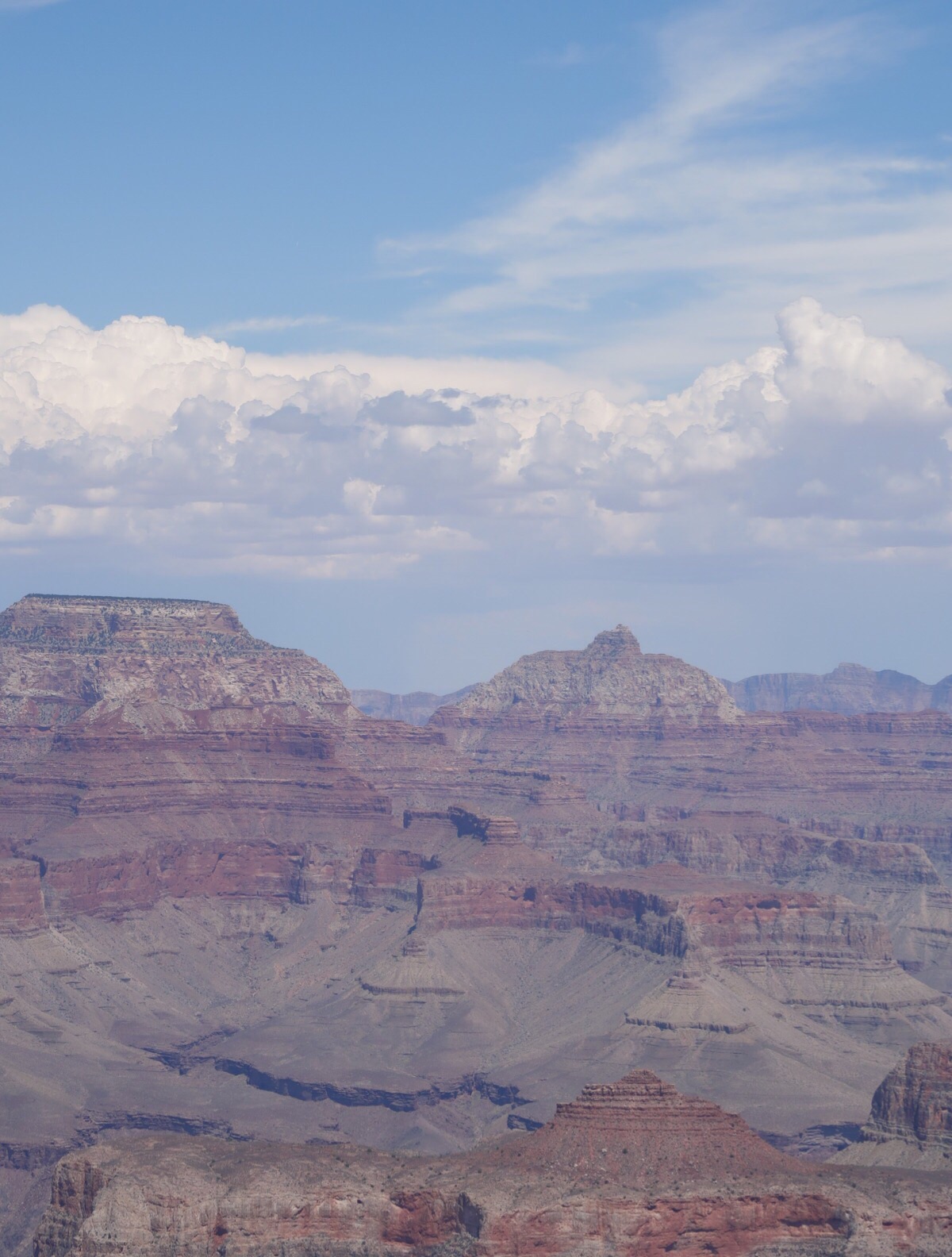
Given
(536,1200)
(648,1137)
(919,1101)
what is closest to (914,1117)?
(919,1101)

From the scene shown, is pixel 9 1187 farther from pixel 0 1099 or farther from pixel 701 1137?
pixel 701 1137

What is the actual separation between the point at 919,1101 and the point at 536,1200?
47.5m

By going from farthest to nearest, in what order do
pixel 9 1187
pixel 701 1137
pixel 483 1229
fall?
pixel 9 1187 → pixel 701 1137 → pixel 483 1229

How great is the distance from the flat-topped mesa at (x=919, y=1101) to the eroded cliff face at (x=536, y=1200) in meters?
32.8

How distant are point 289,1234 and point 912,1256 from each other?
2424 cm

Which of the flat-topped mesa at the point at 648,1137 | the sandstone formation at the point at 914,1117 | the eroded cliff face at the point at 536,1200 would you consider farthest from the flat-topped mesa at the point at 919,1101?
the eroded cliff face at the point at 536,1200

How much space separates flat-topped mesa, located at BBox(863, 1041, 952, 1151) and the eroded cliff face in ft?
108

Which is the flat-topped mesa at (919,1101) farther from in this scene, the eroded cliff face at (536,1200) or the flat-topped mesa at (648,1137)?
the eroded cliff face at (536,1200)

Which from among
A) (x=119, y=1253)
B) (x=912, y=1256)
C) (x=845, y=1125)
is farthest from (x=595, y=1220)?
(x=845, y=1125)

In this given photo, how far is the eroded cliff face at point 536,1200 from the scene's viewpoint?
10181cm

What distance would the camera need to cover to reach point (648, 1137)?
108 meters

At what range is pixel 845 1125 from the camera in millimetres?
183625

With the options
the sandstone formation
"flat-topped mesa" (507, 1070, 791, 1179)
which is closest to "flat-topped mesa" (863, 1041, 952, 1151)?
the sandstone formation

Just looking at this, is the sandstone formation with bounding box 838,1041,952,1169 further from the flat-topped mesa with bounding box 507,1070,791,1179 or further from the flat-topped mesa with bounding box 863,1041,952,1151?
the flat-topped mesa with bounding box 507,1070,791,1179
